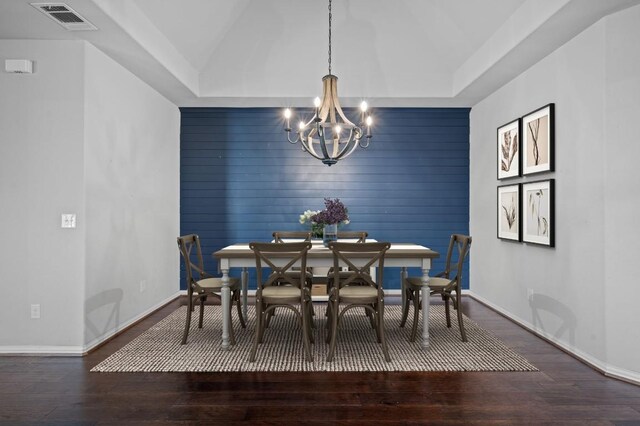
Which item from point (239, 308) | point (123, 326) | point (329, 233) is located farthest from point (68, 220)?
point (329, 233)

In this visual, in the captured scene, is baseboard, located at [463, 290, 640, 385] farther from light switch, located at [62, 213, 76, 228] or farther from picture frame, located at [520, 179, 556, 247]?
light switch, located at [62, 213, 76, 228]

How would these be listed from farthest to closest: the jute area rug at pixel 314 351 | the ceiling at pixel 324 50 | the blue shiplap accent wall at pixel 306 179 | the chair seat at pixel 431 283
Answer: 1. the blue shiplap accent wall at pixel 306 179
2. the ceiling at pixel 324 50
3. the chair seat at pixel 431 283
4. the jute area rug at pixel 314 351

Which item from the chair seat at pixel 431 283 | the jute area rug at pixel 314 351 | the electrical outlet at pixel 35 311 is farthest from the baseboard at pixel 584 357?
the electrical outlet at pixel 35 311

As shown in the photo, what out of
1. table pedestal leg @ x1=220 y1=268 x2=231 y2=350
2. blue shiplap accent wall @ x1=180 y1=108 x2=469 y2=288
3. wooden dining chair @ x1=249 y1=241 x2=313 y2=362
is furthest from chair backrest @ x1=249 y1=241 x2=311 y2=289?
blue shiplap accent wall @ x1=180 y1=108 x2=469 y2=288

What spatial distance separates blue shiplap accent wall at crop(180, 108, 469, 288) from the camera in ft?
20.2

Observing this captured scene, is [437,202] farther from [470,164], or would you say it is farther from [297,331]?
[297,331]

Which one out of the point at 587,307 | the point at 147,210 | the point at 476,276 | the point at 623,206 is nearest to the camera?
the point at 623,206

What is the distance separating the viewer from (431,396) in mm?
2754

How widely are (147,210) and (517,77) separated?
4.55m

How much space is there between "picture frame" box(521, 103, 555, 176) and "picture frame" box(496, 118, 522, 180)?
7 centimetres

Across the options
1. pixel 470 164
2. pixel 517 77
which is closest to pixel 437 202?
pixel 470 164

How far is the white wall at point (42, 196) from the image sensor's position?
3.58m

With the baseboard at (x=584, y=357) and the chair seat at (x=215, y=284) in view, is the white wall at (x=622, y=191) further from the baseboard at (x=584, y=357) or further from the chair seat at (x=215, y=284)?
the chair seat at (x=215, y=284)

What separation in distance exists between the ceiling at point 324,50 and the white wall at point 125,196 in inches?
12.1
